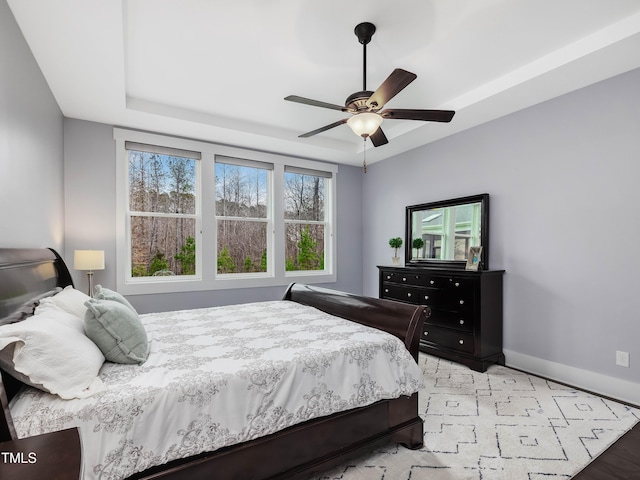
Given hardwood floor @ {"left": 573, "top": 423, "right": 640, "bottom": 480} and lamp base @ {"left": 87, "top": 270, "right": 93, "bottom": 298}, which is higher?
lamp base @ {"left": 87, "top": 270, "right": 93, "bottom": 298}

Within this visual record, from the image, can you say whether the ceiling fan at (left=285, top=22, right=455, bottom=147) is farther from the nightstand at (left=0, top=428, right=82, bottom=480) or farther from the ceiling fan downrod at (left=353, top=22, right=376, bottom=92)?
the nightstand at (left=0, top=428, right=82, bottom=480)

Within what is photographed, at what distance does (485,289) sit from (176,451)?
3028 millimetres

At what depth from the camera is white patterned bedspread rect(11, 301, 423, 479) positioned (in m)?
1.23

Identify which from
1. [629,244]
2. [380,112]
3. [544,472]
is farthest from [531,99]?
[544,472]

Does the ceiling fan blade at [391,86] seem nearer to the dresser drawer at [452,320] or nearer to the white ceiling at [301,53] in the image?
the white ceiling at [301,53]

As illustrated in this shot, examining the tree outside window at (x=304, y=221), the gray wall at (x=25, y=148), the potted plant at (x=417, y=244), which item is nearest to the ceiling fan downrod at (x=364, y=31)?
the gray wall at (x=25, y=148)

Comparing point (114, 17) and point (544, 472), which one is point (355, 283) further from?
point (114, 17)

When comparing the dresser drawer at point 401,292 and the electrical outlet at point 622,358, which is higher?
the dresser drawer at point 401,292

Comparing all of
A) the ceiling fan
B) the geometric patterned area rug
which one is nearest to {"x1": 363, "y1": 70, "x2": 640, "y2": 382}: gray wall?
the geometric patterned area rug

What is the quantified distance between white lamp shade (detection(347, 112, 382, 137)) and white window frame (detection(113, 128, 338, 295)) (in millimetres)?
2398

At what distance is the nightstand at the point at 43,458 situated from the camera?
0.77 meters

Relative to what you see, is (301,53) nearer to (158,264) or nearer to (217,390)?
(217,390)

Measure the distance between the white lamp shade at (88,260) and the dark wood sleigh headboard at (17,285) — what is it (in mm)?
650

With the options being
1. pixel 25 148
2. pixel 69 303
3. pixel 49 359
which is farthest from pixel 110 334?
pixel 25 148
